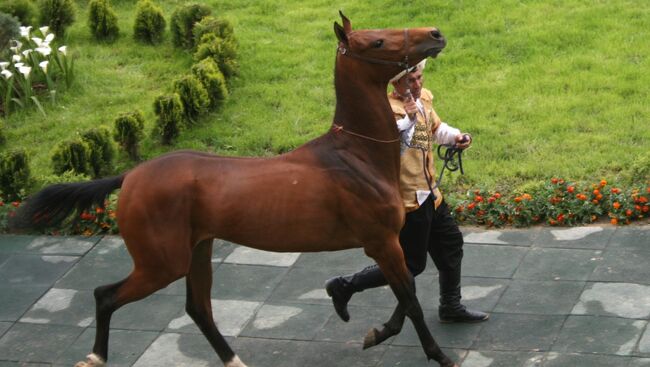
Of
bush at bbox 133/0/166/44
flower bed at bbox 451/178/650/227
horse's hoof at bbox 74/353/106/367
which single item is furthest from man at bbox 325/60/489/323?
bush at bbox 133/0/166/44

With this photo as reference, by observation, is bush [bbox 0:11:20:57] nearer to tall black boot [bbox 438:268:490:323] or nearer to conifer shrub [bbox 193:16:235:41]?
conifer shrub [bbox 193:16:235:41]

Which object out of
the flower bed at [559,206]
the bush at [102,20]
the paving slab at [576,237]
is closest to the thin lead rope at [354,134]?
the paving slab at [576,237]

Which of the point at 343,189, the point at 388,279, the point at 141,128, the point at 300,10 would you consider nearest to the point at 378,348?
the point at 388,279

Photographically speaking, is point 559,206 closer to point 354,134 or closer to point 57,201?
point 354,134

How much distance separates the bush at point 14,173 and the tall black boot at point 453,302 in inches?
174

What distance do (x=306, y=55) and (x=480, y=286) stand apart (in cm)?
533

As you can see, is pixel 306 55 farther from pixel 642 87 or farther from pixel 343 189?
pixel 343 189

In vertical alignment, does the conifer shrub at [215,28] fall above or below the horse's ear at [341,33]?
below

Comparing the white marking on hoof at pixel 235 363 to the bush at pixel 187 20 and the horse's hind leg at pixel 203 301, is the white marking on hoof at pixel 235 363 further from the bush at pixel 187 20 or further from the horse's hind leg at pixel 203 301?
the bush at pixel 187 20

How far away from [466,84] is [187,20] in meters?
3.38

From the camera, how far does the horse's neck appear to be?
6141mm

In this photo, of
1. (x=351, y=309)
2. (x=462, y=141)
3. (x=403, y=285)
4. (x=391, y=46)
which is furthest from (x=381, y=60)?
(x=351, y=309)

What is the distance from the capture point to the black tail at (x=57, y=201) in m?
6.50

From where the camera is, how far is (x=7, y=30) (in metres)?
11.2
